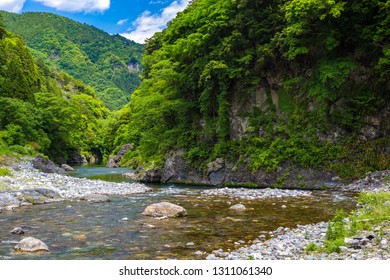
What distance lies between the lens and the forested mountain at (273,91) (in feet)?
83.5

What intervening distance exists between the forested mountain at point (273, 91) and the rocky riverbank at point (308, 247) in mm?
16001

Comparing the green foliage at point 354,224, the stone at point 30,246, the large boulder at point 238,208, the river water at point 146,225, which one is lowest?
the river water at point 146,225

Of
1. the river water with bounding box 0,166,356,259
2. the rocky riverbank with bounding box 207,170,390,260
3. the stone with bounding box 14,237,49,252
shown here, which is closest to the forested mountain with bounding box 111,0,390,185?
the river water with bounding box 0,166,356,259

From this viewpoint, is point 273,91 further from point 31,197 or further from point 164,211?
point 31,197

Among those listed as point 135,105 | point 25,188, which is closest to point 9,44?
point 135,105

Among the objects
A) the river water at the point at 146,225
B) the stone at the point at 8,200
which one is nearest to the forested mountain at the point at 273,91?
the river water at the point at 146,225

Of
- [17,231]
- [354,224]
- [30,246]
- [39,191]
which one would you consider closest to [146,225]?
[17,231]

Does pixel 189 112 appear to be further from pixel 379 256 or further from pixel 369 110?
pixel 379 256

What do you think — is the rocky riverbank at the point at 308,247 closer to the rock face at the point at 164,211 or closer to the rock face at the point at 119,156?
the rock face at the point at 164,211

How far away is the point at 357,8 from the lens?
24.2 m

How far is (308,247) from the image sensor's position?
361 inches

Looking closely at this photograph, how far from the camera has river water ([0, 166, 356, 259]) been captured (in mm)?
10172

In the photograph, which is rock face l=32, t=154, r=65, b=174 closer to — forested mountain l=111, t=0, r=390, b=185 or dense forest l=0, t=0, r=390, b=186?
dense forest l=0, t=0, r=390, b=186

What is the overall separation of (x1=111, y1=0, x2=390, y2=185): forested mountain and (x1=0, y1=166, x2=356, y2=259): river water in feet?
25.5
